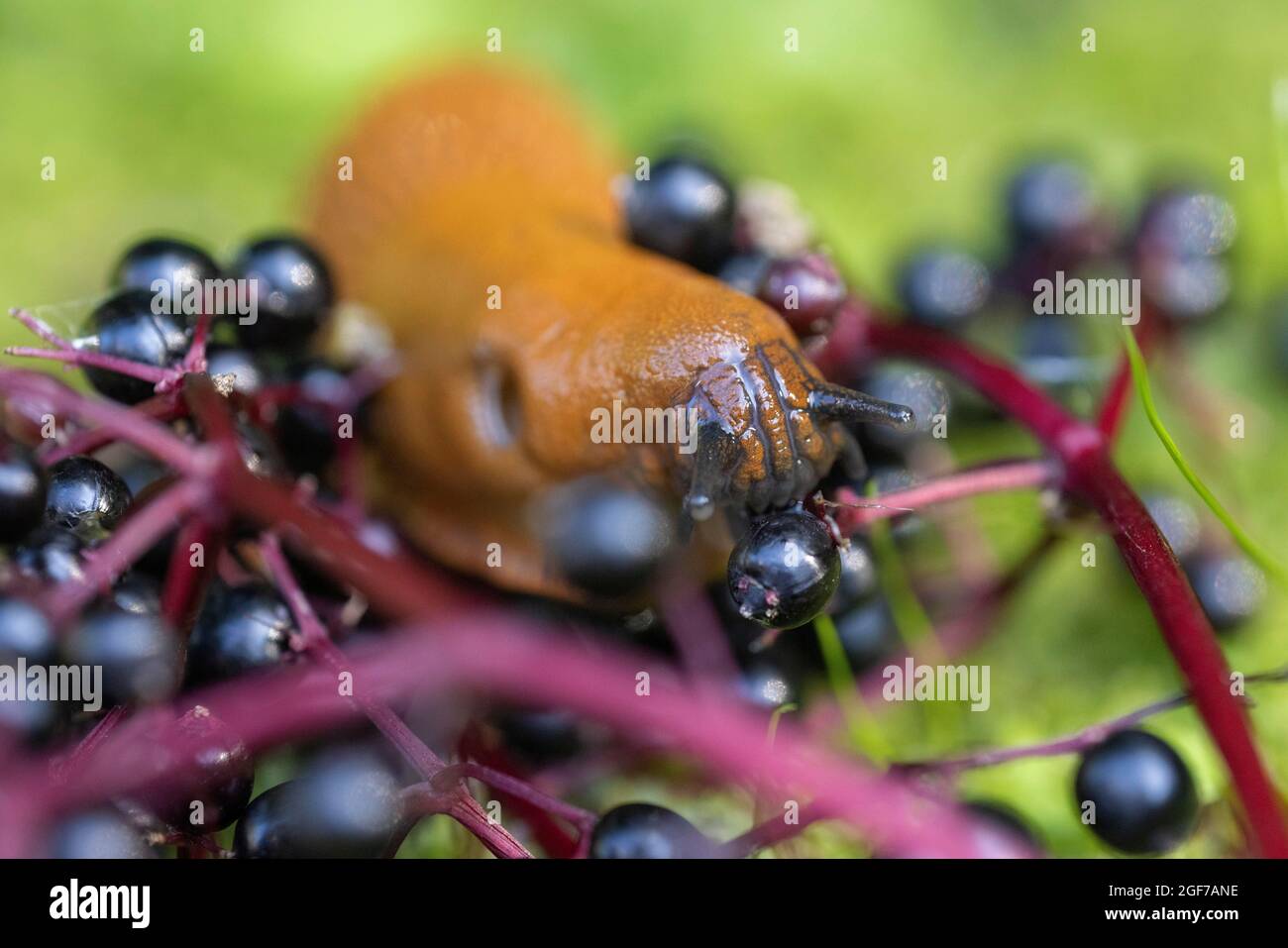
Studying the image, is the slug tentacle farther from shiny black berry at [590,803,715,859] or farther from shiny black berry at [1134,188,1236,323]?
shiny black berry at [1134,188,1236,323]

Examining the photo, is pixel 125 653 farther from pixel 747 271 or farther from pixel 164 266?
pixel 747 271

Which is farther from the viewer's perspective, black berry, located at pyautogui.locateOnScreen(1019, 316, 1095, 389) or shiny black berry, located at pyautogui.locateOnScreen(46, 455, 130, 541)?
black berry, located at pyautogui.locateOnScreen(1019, 316, 1095, 389)

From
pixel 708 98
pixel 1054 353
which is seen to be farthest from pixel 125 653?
pixel 708 98

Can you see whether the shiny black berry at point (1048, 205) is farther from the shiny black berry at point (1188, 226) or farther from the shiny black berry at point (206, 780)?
the shiny black berry at point (206, 780)

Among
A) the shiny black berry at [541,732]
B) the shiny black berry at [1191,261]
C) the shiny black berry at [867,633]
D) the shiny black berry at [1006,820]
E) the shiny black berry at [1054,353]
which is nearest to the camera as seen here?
the shiny black berry at [1006,820]

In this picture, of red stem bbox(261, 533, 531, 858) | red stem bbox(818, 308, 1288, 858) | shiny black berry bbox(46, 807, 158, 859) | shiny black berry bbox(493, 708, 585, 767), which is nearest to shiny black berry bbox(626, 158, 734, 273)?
red stem bbox(818, 308, 1288, 858)

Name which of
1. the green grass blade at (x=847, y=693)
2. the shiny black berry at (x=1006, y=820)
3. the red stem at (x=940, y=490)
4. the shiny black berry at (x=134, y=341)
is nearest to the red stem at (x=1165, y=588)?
the red stem at (x=940, y=490)
